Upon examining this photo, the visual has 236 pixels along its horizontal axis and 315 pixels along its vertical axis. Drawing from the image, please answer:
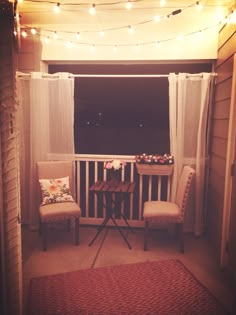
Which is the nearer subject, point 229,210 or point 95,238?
point 229,210

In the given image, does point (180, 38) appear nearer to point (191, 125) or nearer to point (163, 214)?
point (191, 125)

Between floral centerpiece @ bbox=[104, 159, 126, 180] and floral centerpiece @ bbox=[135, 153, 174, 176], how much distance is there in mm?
260

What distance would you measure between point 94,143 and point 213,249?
5834 mm

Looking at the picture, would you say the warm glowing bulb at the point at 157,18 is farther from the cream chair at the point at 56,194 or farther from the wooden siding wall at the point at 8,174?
the wooden siding wall at the point at 8,174

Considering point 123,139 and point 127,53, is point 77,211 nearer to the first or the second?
point 127,53

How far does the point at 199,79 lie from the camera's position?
154 inches

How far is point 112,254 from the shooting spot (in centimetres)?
362

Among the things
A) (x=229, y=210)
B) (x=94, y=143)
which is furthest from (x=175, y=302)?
(x=94, y=143)

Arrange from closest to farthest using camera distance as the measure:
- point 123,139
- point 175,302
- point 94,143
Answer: point 175,302, point 94,143, point 123,139

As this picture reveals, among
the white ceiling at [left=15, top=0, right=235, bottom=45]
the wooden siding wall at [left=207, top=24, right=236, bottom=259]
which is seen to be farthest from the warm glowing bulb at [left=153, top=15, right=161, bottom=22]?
the wooden siding wall at [left=207, top=24, right=236, bottom=259]

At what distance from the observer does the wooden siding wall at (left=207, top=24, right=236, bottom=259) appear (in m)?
3.33

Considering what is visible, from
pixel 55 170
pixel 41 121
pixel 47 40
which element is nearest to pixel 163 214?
pixel 55 170

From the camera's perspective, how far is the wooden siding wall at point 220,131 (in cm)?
333

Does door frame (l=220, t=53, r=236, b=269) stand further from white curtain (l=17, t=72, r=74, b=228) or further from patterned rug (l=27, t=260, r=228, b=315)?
white curtain (l=17, t=72, r=74, b=228)
